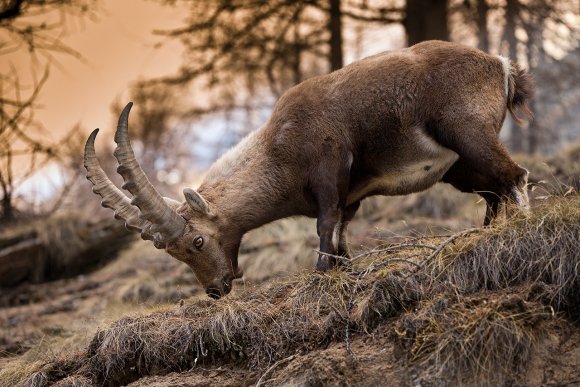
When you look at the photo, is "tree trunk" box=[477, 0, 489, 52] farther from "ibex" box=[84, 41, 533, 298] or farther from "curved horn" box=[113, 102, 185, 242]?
"curved horn" box=[113, 102, 185, 242]

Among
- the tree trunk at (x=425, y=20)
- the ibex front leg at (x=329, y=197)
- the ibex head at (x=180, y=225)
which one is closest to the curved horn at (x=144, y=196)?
the ibex head at (x=180, y=225)

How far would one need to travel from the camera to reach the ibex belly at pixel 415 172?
6461 mm

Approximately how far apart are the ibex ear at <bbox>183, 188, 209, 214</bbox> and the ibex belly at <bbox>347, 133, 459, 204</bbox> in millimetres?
1303

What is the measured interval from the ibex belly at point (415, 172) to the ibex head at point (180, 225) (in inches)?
50.0

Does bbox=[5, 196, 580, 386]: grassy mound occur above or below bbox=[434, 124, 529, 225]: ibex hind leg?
below

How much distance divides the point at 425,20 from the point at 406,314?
747cm

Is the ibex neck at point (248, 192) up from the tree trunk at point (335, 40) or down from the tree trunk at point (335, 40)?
down

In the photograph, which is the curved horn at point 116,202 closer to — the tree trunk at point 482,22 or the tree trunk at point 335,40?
the tree trunk at point 335,40

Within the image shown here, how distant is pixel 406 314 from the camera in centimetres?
519

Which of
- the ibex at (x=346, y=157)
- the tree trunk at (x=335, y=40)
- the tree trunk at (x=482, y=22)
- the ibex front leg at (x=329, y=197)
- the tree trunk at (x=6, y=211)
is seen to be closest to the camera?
the ibex at (x=346, y=157)

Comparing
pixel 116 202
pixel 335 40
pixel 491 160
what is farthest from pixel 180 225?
pixel 335 40

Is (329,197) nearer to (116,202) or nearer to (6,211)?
(116,202)

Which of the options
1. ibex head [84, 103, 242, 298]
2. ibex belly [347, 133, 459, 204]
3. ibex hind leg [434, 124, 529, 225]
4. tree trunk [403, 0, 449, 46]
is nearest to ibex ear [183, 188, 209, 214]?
ibex head [84, 103, 242, 298]

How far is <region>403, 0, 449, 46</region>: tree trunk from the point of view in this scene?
11414 mm
